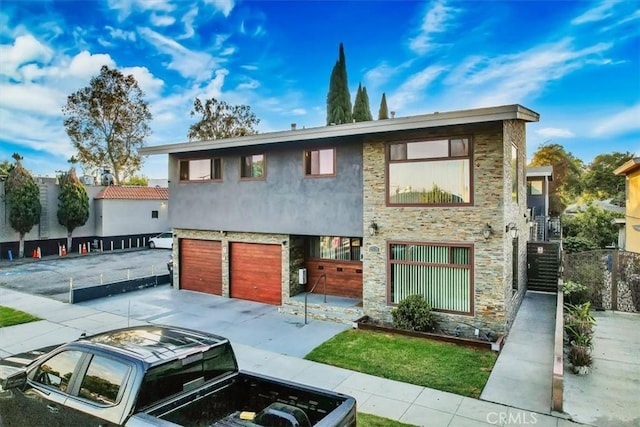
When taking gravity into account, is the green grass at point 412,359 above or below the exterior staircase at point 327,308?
below

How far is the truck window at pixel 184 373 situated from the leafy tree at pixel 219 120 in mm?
34984

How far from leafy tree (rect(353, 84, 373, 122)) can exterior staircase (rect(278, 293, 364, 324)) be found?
70.8 feet

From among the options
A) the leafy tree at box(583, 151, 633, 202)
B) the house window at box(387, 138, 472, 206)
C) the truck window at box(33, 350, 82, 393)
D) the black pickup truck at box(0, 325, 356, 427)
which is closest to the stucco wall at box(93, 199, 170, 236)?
the house window at box(387, 138, 472, 206)

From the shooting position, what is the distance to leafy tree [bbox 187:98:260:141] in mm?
38500

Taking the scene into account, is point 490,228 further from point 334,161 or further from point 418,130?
point 334,161

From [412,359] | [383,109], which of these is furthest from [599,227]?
[412,359]

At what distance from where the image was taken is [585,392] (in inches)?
284

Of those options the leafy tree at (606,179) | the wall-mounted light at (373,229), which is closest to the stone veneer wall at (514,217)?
the wall-mounted light at (373,229)

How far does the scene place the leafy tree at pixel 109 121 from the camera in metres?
36.3

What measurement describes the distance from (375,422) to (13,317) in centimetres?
1140

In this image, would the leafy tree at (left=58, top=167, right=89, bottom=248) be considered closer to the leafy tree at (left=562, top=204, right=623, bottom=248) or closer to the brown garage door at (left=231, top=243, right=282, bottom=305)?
the brown garage door at (left=231, top=243, right=282, bottom=305)

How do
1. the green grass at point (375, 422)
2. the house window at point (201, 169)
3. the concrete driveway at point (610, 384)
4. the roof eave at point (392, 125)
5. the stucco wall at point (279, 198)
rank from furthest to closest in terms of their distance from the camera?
1. the house window at point (201, 169)
2. the stucco wall at point (279, 198)
3. the roof eave at point (392, 125)
4. the concrete driveway at point (610, 384)
5. the green grass at point (375, 422)

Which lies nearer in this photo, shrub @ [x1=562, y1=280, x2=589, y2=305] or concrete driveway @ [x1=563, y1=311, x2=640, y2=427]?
concrete driveway @ [x1=563, y1=311, x2=640, y2=427]

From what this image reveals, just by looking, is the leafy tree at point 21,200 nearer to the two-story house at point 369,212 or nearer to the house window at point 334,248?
the two-story house at point 369,212
